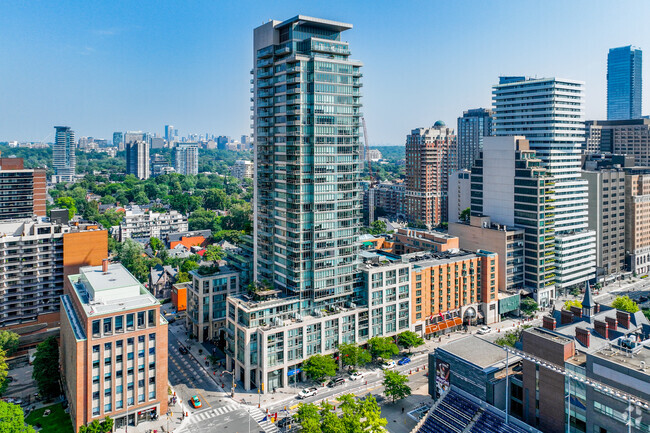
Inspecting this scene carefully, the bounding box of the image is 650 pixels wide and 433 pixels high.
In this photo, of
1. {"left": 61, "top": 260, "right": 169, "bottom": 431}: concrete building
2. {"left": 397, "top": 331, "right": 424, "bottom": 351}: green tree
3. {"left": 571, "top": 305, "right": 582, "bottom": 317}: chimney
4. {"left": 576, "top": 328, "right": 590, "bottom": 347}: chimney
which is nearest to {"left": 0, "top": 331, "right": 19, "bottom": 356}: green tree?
{"left": 61, "top": 260, "right": 169, "bottom": 431}: concrete building

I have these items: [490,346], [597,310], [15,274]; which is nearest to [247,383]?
[490,346]

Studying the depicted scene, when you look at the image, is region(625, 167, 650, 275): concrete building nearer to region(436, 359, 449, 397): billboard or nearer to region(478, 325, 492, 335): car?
region(478, 325, 492, 335): car

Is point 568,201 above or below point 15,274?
above

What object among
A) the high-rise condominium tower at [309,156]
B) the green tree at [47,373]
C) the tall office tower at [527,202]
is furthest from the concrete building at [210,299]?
the tall office tower at [527,202]

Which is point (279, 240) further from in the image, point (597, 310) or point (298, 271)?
point (597, 310)

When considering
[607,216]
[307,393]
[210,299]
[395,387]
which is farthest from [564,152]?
[210,299]
